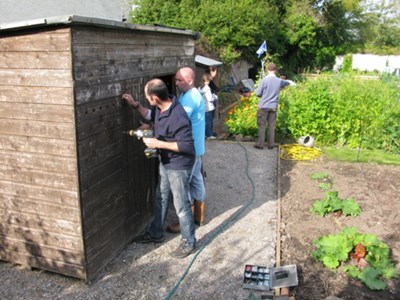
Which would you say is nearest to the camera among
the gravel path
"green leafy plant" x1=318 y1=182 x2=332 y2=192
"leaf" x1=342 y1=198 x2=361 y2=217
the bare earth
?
the gravel path

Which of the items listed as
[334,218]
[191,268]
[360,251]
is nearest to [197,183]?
[191,268]

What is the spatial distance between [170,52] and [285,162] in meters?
4.43

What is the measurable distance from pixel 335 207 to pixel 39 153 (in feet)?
14.5

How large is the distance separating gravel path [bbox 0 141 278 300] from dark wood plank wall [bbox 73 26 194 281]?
23cm

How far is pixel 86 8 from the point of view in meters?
17.1

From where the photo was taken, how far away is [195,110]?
4453mm

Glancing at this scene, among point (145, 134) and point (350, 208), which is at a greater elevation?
point (145, 134)

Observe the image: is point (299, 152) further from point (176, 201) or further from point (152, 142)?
point (152, 142)

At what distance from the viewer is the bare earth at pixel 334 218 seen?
4039mm

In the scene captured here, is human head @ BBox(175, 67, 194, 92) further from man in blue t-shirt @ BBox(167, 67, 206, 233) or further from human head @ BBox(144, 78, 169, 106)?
human head @ BBox(144, 78, 169, 106)

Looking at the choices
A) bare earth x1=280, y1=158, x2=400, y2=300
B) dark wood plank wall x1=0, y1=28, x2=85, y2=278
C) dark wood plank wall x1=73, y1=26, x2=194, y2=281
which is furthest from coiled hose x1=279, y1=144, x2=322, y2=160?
dark wood plank wall x1=0, y1=28, x2=85, y2=278

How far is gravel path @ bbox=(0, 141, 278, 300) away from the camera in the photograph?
3.80m

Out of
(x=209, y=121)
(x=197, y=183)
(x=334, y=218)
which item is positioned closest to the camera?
(x=197, y=183)

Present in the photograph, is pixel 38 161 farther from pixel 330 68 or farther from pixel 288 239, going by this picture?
pixel 330 68
